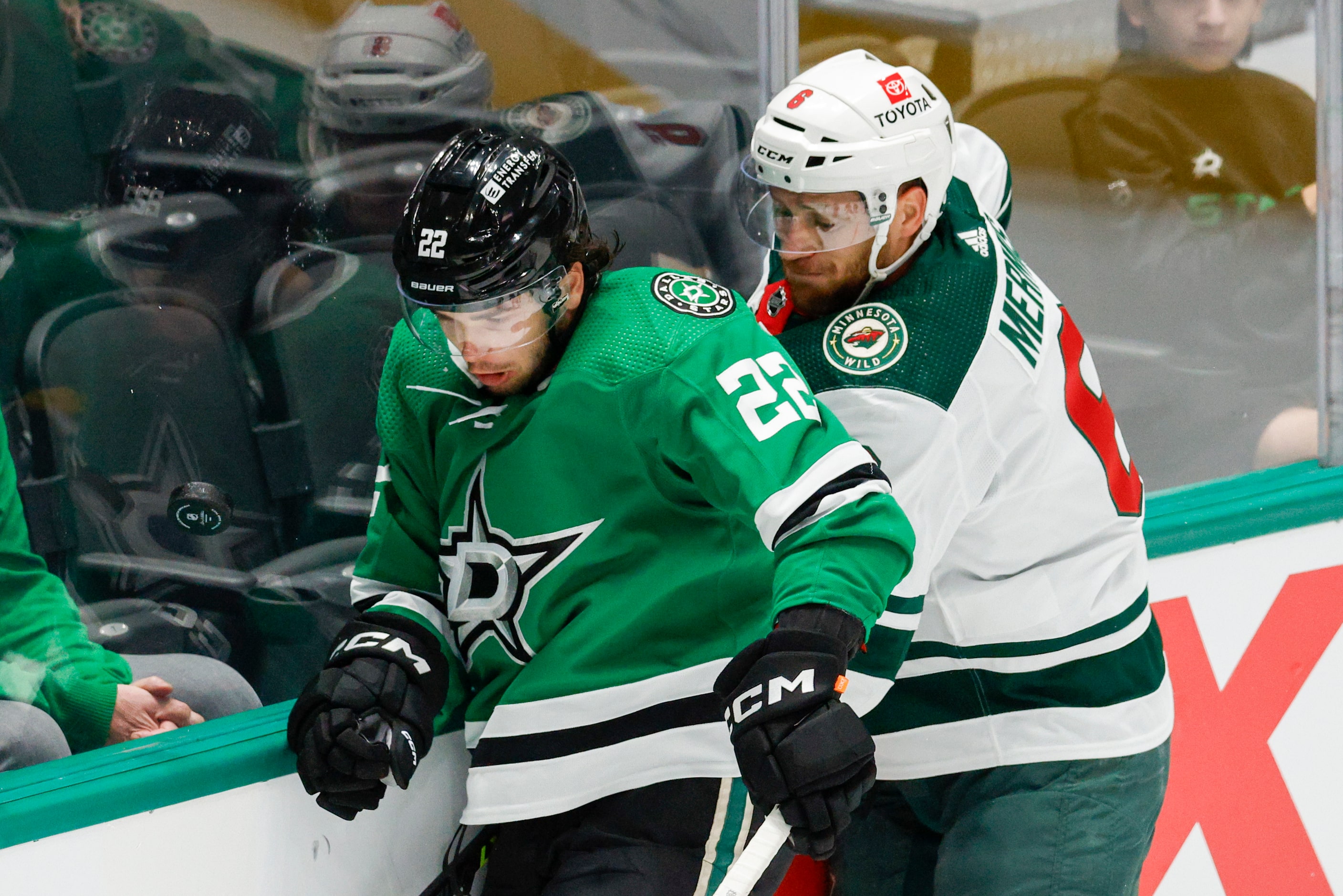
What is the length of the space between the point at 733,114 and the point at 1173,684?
3.70 feet

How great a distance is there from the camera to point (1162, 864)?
2.29 meters

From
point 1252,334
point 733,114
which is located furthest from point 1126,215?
point 733,114

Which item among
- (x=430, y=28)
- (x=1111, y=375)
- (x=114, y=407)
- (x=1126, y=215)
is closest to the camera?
(x=114, y=407)

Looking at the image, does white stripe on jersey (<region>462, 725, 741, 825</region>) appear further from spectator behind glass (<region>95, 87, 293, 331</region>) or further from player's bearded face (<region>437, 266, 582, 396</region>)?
spectator behind glass (<region>95, 87, 293, 331</region>)

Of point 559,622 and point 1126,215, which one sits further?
point 1126,215

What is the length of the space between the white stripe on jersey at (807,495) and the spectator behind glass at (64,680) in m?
A: 0.72

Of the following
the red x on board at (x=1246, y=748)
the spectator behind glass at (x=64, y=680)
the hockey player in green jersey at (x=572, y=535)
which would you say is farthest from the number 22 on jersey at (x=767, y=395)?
the red x on board at (x=1246, y=748)

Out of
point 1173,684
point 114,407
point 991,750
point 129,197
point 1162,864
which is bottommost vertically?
point 1162,864

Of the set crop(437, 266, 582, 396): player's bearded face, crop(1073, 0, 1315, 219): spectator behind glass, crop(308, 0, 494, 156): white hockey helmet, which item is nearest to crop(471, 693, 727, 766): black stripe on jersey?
crop(437, 266, 582, 396): player's bearded face

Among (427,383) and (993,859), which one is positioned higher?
(427,383)

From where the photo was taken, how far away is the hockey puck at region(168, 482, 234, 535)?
183 cm

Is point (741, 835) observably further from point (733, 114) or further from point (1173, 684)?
point (733, 114)

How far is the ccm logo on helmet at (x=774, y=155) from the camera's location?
65.0 inches

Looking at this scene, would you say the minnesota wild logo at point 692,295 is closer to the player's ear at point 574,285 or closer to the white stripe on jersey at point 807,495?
the player's ear at point 574,285
